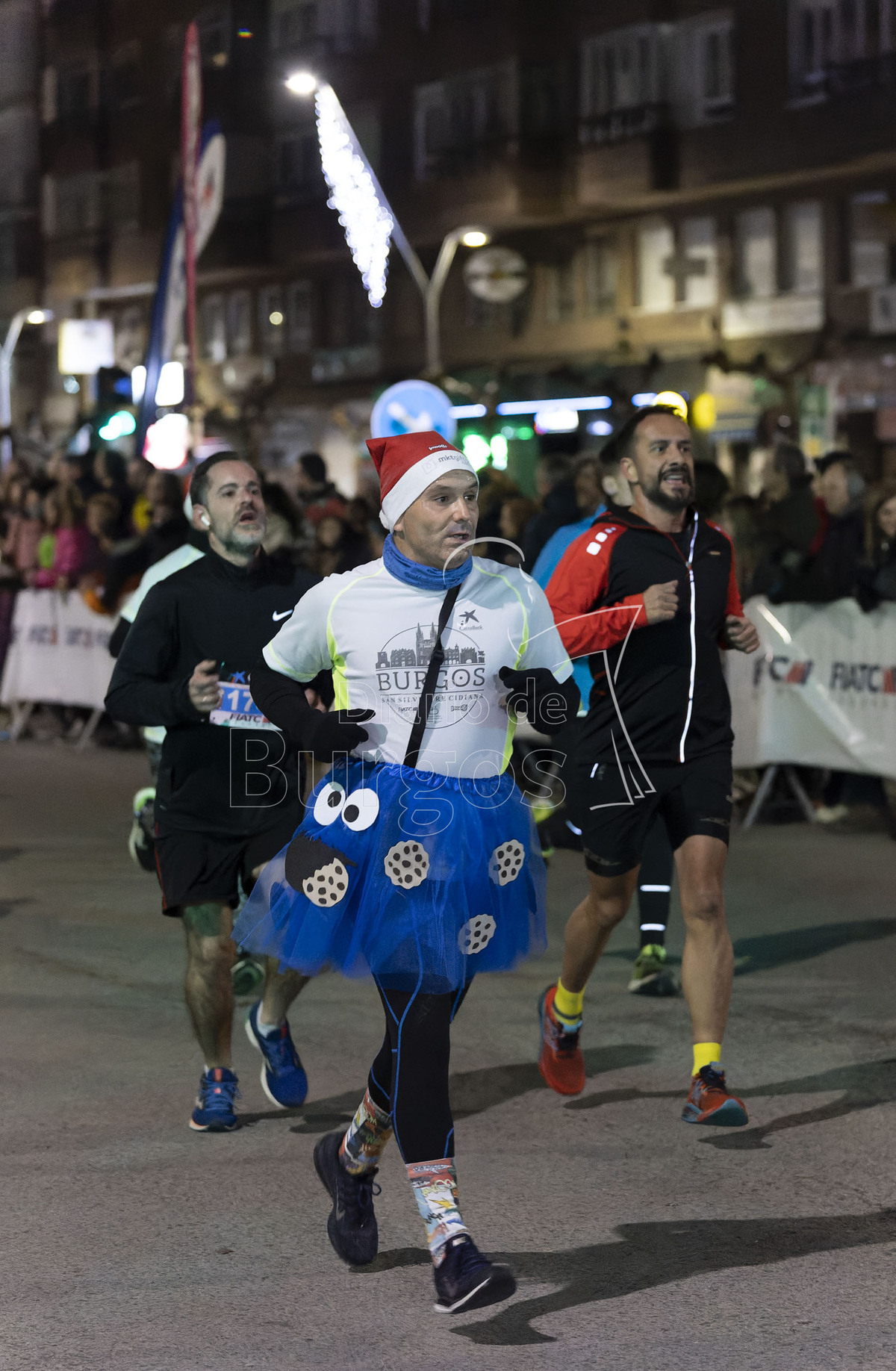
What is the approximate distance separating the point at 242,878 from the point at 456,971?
6.42 ft

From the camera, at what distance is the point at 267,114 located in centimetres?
5650

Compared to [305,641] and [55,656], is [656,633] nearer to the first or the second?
[305,641]

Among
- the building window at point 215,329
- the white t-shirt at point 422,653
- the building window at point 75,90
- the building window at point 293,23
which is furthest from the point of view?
the building window at point 75,90

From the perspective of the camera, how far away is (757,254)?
37.7 meters

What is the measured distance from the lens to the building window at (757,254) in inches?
1469

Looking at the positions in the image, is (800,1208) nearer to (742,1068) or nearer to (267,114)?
(742,1068)

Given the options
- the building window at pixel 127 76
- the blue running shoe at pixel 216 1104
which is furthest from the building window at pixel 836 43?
the blue running shoe at pixel 216 1104

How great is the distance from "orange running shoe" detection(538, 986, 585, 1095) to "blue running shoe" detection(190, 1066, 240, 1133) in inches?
39.8

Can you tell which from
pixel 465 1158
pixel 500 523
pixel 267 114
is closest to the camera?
pixel 465 1158

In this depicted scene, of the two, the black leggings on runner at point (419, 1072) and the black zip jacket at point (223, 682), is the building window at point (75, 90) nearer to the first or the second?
the black zip jacket at point (223, 682)

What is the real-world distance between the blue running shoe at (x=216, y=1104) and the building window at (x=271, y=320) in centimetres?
4830

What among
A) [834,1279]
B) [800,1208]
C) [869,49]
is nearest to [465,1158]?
[800,1208]

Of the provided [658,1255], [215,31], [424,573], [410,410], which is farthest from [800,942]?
[215,31]

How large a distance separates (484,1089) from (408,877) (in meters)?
2.19
